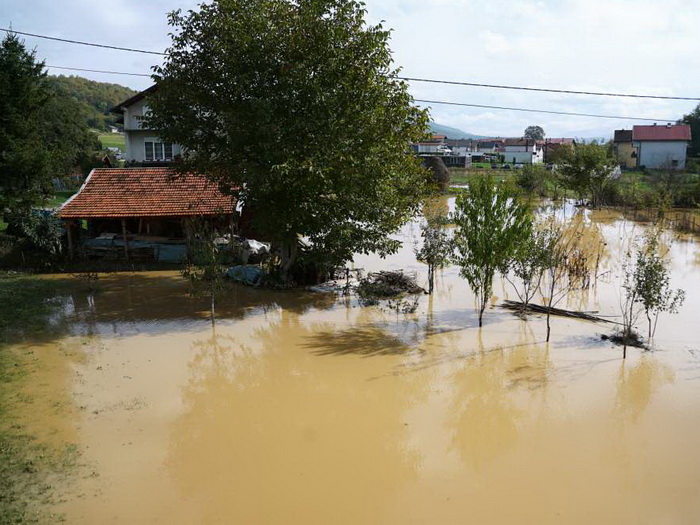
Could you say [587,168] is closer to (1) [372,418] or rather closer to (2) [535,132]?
(1) [372,418]

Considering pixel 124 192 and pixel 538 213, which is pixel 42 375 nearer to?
pixel 124 192

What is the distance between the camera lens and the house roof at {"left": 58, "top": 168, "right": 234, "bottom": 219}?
73.3 feet

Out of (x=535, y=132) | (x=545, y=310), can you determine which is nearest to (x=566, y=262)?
(x=545, y=310)

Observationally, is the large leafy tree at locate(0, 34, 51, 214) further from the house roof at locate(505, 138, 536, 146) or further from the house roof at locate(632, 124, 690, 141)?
the house roof at locate(505, 138, 536, 146)

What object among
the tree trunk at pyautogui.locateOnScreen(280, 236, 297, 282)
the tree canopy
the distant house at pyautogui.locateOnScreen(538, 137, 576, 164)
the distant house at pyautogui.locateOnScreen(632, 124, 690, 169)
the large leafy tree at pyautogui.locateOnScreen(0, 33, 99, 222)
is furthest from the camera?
the tree canopy

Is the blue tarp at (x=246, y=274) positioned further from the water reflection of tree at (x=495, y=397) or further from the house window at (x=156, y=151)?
the house window at (x=156, y=151)

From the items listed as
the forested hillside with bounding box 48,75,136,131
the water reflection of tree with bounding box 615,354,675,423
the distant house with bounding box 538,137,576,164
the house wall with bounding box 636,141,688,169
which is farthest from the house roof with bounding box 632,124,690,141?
the forested hillside with bounding box 48,75,136,131

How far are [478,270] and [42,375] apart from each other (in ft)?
34.6

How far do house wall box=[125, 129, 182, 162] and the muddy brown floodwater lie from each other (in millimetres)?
17789

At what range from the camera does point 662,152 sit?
222 feet

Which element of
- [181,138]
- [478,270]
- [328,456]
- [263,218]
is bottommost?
[328,456]

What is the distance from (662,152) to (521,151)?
118ft

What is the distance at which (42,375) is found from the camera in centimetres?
1205

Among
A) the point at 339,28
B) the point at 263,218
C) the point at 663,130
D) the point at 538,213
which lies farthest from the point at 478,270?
the point at 663,130
